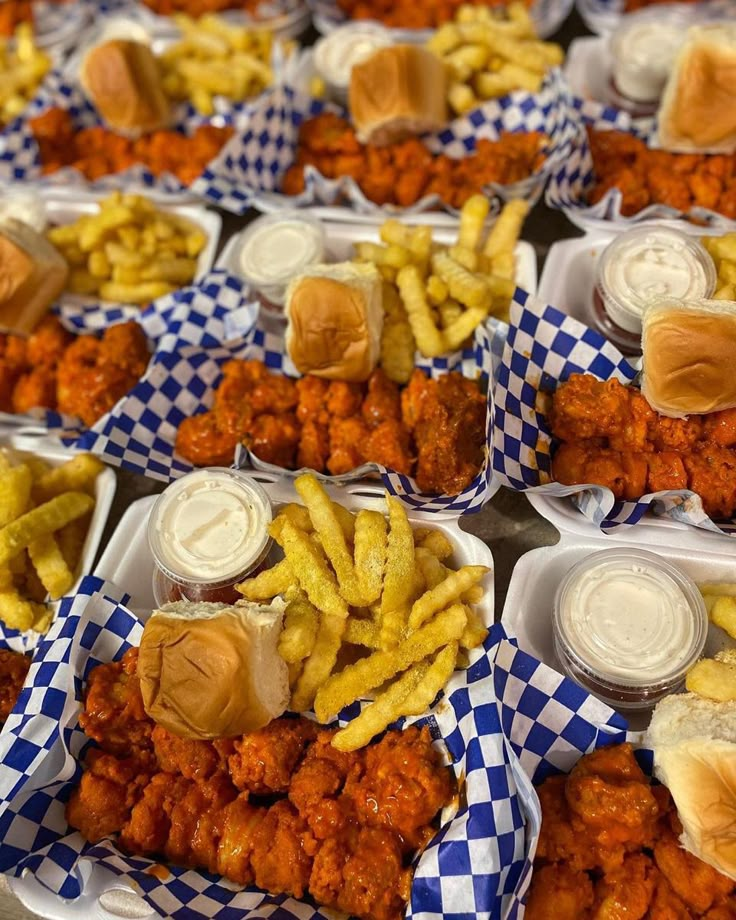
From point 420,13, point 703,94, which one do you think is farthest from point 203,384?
point 420,13

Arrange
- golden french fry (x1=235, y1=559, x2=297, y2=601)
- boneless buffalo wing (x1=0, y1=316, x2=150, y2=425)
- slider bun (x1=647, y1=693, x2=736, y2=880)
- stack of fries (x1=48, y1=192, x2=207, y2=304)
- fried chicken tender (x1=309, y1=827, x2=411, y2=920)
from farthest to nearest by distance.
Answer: stack of fries (x1=48, y1=192, x2=207, y2=304) → boneless buffalo wing (x1=0, y1=316, x2=150, y2=425) → golden french fry (x1=235, y1=559, x2=297, y2=601) → fried chicken tender (x1=309, y1=827, x2=411, y2=920) → slider bun (x1=647, y1=693, x2=736, y2=880)

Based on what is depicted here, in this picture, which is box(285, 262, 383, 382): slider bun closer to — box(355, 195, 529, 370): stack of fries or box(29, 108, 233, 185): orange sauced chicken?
box(355, 195, 529, 370): stack of fries

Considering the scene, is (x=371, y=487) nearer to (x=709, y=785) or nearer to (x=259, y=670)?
(x=259, y=670)

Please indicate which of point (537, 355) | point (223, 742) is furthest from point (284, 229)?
point (223, 742)

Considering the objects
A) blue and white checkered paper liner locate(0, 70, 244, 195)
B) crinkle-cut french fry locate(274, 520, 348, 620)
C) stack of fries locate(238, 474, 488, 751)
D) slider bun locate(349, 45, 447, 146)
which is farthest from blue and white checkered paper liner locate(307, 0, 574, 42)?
crinkle-cut french fry locate(274, 520, 348, 620)

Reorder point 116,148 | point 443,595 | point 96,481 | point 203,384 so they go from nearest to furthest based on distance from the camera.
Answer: point 443,595, point 96,481, point 203,384, point 116,148

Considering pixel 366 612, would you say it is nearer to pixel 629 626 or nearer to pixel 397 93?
pixel 629 626
